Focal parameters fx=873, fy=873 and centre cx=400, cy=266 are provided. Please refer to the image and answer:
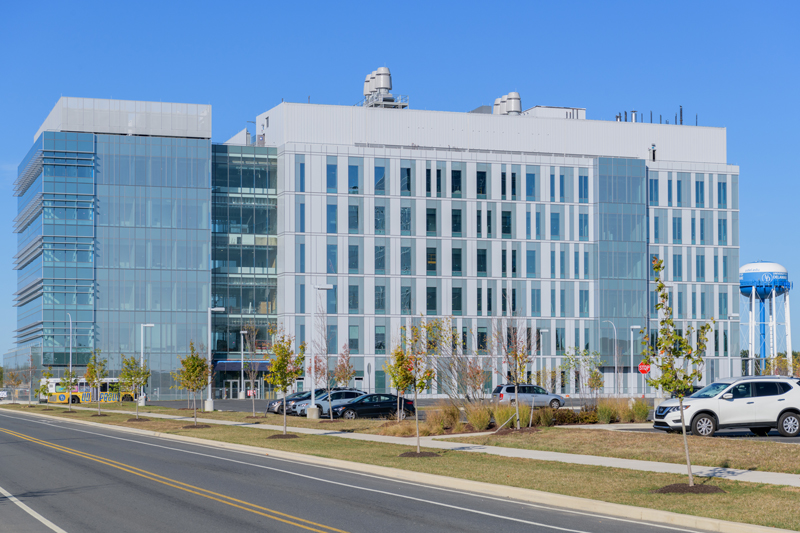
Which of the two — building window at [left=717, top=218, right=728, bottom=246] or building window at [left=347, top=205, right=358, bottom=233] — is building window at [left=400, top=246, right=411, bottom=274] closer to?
building window at [left=347, top=205, right=358, bottom=233]

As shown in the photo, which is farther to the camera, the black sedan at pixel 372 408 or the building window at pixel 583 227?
the building window at pixel 583 227

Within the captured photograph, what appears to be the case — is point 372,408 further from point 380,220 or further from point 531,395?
point 380,220

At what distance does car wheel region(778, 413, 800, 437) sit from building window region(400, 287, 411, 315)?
59203mm

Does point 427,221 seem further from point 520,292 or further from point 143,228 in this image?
point 143,228

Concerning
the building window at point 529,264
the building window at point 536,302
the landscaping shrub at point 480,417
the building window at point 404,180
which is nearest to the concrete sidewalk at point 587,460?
the landscaping shrub at point 480,417

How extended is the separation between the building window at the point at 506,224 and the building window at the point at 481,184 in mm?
2857

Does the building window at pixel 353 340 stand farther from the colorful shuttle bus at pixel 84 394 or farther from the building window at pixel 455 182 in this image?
the colorful shuttle bus at pixel 84 394

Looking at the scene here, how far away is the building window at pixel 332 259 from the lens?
82.6m

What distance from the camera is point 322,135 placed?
8412cm

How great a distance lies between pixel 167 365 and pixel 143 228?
43.6ft

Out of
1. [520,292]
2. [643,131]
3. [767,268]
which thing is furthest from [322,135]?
[767,268]

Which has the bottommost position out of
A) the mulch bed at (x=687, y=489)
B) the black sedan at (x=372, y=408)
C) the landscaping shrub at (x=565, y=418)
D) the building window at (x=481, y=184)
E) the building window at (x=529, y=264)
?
the black sedan at (x=372, y=408)

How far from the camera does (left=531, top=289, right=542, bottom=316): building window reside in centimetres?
8606

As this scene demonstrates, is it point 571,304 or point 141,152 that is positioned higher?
point 141,152
